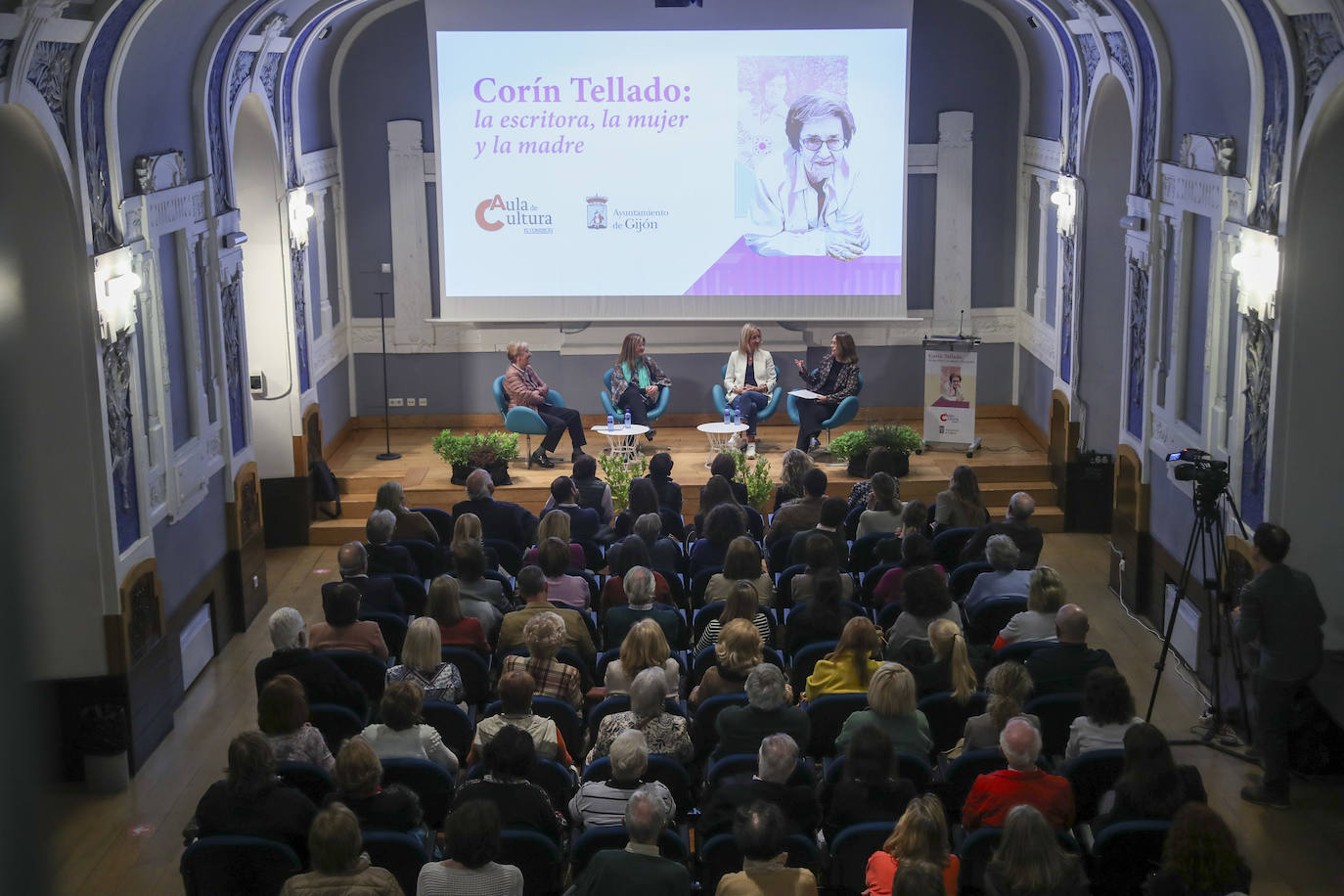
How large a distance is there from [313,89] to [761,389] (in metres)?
4.71

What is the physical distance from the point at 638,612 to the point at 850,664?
1.18 m

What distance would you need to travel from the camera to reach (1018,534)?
24.9 feet

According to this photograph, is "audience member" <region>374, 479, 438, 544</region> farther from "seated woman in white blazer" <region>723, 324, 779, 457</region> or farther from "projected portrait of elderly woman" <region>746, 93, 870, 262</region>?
"projected portrait of elderly woman" <region>746, 93, 870, 262</region>

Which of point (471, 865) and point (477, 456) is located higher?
point (477, 456)

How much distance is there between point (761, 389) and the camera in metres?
12.3

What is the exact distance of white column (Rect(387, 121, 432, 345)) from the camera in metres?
13.1

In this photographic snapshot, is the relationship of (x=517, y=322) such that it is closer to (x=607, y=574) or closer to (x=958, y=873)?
(x=607, y=574)

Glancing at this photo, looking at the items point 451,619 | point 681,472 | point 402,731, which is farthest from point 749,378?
point 402,731

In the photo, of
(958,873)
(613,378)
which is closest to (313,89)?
(613,378)

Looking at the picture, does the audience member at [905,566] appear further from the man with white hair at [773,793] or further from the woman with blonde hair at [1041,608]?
the man with white hair at [773,793]

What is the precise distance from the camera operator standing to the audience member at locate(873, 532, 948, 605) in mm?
1396

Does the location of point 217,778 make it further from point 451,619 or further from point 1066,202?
point 1066,202

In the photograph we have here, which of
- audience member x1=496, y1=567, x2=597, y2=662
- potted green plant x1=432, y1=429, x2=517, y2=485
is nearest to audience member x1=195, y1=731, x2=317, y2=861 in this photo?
audience member x1=496, y1=567, x2=597, y2=662

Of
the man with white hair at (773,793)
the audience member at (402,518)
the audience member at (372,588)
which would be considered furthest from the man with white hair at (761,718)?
the audience member at (402,518)
